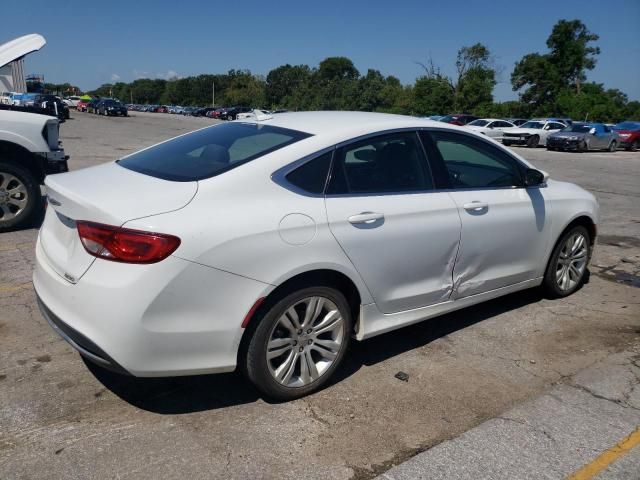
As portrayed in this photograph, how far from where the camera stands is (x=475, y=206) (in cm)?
383

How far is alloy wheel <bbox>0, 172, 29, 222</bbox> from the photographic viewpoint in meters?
6.21

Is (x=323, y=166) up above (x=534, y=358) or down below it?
above

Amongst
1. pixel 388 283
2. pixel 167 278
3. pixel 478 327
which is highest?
pixel 167 278

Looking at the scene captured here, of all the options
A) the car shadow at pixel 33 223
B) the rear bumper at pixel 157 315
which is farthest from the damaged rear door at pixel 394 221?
the car shadow at pixel 33 223

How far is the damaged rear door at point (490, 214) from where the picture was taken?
381cm

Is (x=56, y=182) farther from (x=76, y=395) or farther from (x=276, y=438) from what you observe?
(x=276, y=438)

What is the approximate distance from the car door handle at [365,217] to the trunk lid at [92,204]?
2.95ft

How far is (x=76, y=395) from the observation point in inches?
121

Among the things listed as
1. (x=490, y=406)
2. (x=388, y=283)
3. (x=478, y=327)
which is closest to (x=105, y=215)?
(x=388, y=283)

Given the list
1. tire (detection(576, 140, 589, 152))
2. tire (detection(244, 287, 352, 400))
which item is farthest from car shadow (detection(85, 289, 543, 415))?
tire (detection(576, 140, 589, 152))

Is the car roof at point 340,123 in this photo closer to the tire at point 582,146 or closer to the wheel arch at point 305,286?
the wheel arch at point 305,286

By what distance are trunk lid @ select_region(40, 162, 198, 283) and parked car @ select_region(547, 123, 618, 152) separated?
88.4ft

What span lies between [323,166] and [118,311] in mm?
1379

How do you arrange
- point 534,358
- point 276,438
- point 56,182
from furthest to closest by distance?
point 534,358 → point 56,182 → point 276,438
